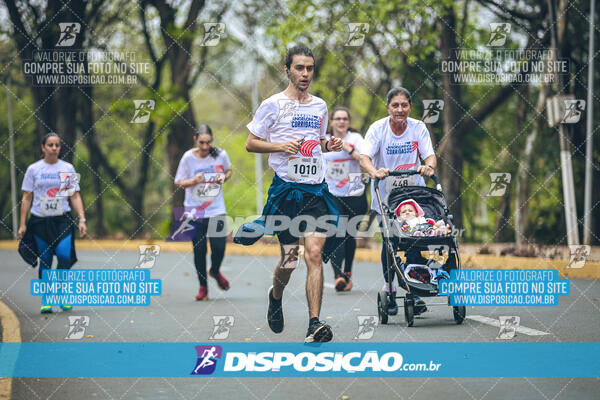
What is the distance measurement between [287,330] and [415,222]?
151 cm

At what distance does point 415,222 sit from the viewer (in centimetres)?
812

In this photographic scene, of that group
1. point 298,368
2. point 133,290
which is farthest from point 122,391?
point 133,290

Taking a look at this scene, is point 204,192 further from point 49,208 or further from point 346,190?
point 49,208

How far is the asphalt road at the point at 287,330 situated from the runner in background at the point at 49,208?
0.73 metres

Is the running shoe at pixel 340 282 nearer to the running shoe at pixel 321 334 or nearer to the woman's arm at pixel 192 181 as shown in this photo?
the woman's arm at pixel 192 181

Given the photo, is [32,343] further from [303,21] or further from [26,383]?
[303,21]

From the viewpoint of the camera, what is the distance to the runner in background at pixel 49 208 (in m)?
10.4

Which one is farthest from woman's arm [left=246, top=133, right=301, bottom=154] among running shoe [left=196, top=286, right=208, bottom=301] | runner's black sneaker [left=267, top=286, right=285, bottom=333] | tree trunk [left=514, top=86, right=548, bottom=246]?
tree trunk [left=514, top=86, right=548, bottom=246]

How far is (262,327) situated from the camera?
8.67 meters

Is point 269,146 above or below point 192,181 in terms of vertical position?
above

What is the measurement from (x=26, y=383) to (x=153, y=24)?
2600cm

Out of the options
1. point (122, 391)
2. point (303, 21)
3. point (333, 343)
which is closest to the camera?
point (122, 391)

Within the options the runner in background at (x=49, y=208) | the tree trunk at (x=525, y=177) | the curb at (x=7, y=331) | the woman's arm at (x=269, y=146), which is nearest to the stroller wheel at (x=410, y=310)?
the woman's arm at (x=269, y=146)

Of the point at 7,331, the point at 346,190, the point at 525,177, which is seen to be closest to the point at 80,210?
the point at 7,331
